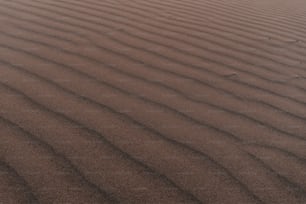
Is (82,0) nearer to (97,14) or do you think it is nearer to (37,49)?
(97,14)

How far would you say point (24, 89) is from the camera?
1.85 metres

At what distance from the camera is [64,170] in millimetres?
1358

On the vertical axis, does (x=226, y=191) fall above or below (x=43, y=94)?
below

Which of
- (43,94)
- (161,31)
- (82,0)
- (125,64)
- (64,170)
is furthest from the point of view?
(82,0)

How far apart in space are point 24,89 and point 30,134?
0.40m

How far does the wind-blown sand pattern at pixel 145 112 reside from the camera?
133 cm

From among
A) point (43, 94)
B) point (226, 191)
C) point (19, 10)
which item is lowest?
point (226, 191)

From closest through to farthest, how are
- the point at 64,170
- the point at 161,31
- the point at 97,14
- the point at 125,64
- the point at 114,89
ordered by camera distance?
1. the point at 64,170
2. the point at 114,89
3. the point at 125,64
4. the point at 161,31
5. the point at 97,14

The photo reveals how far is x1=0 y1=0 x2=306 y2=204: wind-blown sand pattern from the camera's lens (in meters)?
1.33

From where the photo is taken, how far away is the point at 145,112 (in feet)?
5.81

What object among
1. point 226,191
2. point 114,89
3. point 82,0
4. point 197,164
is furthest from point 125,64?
point 82,0

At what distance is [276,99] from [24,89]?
49.0 inches

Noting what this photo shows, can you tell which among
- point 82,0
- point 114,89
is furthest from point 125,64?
point 82,0

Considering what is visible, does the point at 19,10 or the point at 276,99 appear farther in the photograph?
the point at 19,10
